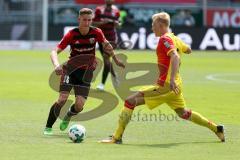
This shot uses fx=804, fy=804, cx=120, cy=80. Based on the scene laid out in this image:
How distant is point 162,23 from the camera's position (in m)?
12.4

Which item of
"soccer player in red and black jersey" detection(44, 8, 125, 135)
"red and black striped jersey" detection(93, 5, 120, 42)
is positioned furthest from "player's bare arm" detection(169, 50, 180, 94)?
"red and black striped jersey" detection(93, 5, 120, 42)

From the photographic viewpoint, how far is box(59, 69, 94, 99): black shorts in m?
13.4

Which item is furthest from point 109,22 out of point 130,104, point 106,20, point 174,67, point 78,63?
point 174,67

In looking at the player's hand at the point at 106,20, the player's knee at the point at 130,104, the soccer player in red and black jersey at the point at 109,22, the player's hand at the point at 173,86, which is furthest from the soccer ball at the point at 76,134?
the player's hand at the point at 106,20

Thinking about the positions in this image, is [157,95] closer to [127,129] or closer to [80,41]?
[80,41]

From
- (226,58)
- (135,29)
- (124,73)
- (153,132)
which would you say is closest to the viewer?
(153,132)

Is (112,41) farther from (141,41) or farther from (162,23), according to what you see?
(141,41)

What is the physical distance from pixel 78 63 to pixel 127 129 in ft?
5.15

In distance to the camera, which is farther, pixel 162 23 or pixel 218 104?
pixel 218 104

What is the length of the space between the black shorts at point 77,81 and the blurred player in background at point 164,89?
4.21 ft

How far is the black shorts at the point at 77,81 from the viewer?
13445 millimetres

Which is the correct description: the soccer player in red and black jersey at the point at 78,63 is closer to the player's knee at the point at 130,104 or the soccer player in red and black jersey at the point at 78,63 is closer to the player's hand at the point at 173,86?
the player's knee at the point at 130,104

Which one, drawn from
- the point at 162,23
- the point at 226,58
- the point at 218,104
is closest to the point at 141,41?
the point at 226,58

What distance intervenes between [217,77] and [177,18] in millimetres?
18652
